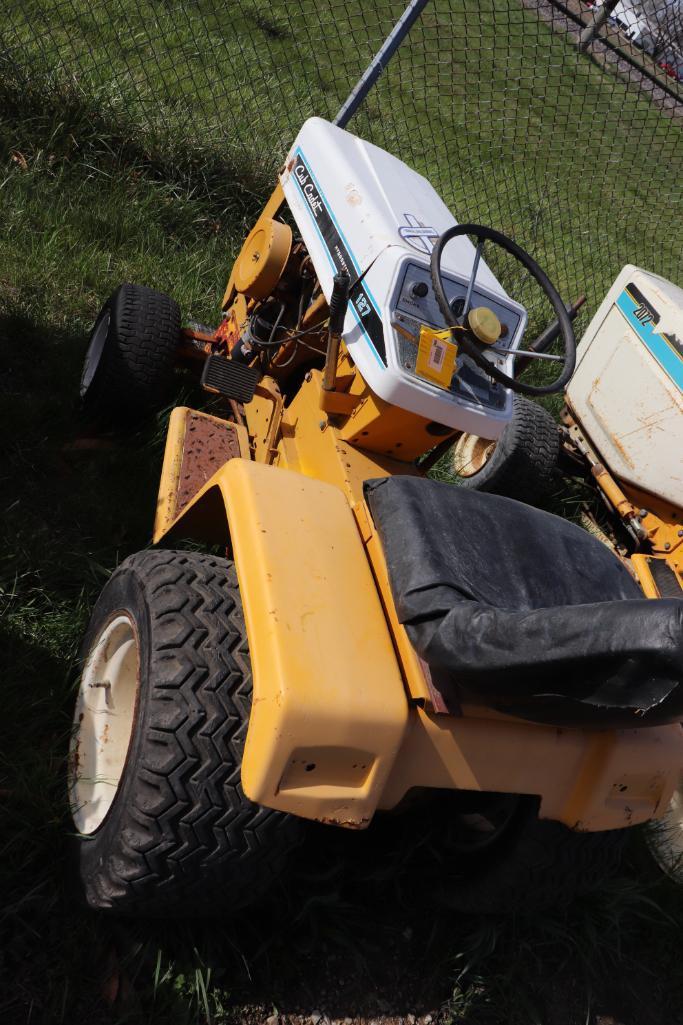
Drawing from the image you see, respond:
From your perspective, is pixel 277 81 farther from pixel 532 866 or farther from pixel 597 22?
pixel 532 866

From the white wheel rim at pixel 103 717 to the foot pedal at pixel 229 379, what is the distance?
3.63 ft

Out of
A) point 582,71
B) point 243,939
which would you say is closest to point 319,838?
point 243,939

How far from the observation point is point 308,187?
3066 mm

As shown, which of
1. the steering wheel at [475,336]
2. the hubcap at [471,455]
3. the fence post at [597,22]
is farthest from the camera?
the fence post at [597,22]

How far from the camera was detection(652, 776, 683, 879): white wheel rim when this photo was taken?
8.95ft

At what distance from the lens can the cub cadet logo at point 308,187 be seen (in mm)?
2973

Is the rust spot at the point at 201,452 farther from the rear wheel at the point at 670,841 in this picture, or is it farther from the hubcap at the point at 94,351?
the rear wheel at the point at 670,841

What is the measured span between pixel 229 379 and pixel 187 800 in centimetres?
168

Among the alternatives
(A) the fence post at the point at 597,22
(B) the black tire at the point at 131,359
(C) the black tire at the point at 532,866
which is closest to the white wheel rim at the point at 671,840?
(C) the black tire at the point at 532,866

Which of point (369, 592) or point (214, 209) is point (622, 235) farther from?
point (369, 592)

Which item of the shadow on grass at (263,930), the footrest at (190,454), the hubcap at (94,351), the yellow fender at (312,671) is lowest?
the shadow on grass at (263,930)

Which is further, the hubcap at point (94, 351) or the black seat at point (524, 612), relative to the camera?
the hubcap at point (94, 351)

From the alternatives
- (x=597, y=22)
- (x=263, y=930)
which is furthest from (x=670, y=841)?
(x=597, y=22)

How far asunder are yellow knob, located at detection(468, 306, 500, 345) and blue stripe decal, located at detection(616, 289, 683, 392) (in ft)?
4.62
